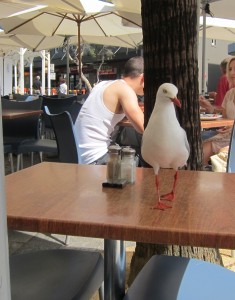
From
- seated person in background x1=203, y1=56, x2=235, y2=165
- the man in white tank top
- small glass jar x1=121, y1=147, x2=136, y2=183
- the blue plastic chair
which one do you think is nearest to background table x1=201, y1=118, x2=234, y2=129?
seated person in background x1=203, y1=56, x2=235, y2=165

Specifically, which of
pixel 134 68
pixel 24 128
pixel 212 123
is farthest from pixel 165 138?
pixel 24 128

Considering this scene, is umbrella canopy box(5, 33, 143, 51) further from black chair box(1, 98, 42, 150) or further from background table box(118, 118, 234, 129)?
background table box(118, 118, 234, 129)

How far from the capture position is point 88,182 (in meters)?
1.40

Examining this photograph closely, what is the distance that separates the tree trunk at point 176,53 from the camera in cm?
192

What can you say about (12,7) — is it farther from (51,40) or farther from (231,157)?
(51,40)

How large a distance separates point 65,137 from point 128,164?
4.30ft

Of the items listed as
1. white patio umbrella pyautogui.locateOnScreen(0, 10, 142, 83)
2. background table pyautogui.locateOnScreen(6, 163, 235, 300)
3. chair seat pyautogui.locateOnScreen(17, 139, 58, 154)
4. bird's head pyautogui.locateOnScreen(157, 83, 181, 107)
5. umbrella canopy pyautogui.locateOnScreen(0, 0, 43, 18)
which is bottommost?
chair seat pyautogui.locateOnScreen(17, 139, 58, 154)

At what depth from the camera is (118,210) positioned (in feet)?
3.47

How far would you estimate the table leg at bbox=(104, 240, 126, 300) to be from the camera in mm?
1340

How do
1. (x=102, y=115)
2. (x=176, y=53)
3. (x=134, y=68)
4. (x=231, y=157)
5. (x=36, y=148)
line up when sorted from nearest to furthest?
(x=176, y=53)
(x=231, y=157)
(x=102, y=115)
(x=134, y=68)
(x=36, y=148)

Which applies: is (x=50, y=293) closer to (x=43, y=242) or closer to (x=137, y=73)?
(x=43, y=242)

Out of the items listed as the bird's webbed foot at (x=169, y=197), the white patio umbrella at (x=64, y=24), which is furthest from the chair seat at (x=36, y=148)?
the white patio umbrella at (x=64, y=24)

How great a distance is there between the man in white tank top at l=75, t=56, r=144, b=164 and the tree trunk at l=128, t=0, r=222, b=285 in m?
0.74

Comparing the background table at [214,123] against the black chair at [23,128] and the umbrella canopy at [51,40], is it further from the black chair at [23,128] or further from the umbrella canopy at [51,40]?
the umbrella canopy at [51,40]
